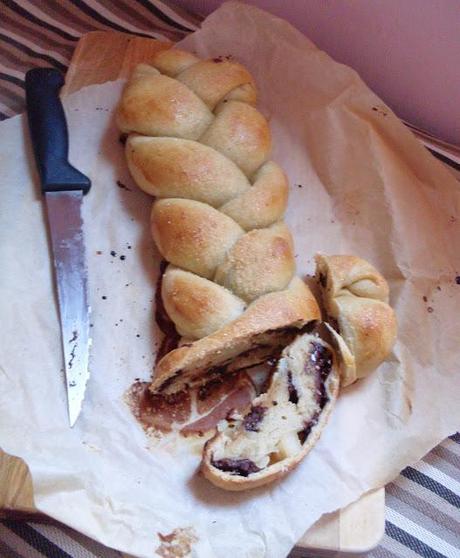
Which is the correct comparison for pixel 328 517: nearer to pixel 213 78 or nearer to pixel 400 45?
pixel 213 78

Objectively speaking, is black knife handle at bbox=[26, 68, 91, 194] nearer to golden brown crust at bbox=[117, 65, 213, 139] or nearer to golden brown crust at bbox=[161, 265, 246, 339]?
golden brown crust at bbox=[117, 65, 213, 139]

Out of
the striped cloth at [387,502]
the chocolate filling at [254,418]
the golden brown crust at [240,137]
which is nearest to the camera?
the chocolate filling at [254,418]

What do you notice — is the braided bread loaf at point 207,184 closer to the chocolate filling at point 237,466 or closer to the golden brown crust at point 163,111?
the golden brown crust at point 163,111

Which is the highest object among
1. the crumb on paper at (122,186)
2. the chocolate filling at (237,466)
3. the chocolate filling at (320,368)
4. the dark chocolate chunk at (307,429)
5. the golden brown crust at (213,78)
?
the golden brown crust at (213,78)

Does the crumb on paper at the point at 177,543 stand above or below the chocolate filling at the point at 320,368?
below

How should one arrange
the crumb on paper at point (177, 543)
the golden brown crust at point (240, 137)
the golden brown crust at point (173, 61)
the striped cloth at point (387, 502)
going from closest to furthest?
the crumb on paper at point (177, 543) < the striped cloth at point (387, 502) < the golden brown crust at point (240, 137) < the golden brown crust at point (173, 61)

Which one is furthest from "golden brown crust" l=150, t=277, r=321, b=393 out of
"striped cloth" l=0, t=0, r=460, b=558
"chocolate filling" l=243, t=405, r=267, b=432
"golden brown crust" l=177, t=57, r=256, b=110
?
"golden brown crust" l=177, t=57, r=256, b=110

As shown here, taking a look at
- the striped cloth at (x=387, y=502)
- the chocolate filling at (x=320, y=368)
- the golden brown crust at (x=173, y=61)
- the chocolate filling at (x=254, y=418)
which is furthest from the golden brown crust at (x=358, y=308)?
the golden brown crust at (x=173, y=61)

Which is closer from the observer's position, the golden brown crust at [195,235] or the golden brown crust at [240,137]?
the golden brown crust at [195,235]
